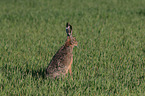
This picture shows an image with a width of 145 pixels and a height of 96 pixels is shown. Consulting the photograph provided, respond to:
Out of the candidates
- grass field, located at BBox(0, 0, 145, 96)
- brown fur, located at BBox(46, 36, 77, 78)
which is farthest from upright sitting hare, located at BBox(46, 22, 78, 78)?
grass field, located at BBox(0, 0, 145, 96)

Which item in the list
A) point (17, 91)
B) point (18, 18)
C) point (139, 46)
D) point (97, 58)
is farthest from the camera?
point (18, 18)

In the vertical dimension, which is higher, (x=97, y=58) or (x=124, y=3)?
(x=124, y=3)

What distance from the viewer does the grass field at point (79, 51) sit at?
5117mm

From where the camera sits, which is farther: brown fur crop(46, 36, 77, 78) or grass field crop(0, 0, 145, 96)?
grass field crop(0, 0, 145, 96)

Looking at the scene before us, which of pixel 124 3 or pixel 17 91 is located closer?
pixel 17 91

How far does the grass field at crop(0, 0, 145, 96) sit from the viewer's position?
512 cm

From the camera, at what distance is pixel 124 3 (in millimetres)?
17594

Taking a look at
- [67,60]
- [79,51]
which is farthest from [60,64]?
[79,51]

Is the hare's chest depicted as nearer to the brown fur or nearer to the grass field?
the brown fur

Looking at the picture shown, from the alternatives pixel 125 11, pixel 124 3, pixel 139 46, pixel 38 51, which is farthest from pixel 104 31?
pixel 124 3

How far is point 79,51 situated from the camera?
25.0ft

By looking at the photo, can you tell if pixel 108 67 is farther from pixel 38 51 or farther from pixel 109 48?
pixel 38 51

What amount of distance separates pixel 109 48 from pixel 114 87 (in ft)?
9.43

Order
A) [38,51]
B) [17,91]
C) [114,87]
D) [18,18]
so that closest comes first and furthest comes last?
[17,91], [114,87], [38,51], [18,18]
